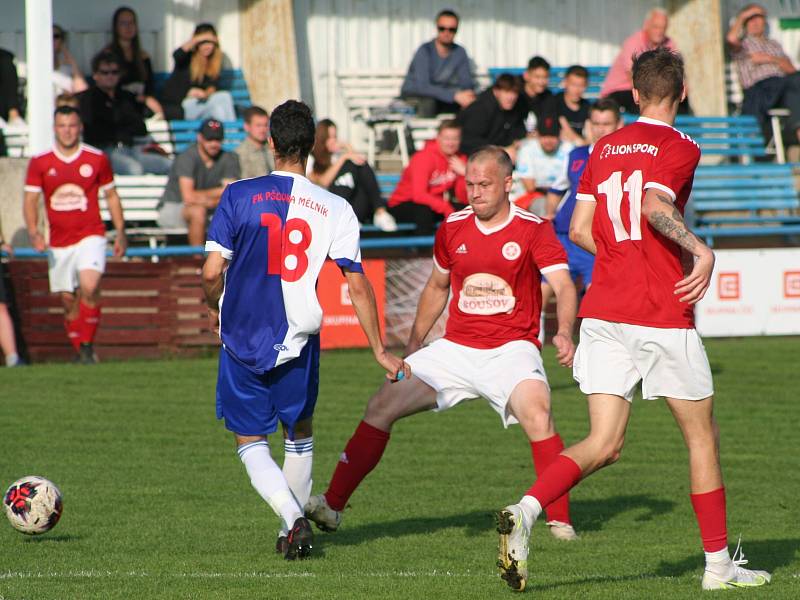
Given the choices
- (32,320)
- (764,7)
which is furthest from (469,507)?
(764,7)

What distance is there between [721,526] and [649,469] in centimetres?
395

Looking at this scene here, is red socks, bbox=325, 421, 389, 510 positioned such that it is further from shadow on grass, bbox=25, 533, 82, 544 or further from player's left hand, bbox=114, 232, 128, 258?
player's left hand, bbox=114, 232, 128, 258

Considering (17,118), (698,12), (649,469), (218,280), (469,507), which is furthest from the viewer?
(698,12)

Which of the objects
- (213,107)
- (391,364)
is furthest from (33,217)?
(391,364)

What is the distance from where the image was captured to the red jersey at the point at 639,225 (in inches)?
221

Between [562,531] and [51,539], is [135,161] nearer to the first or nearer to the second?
[51,539]

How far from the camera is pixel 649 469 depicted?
9.63 m

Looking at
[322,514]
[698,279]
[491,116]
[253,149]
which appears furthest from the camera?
[491,116]

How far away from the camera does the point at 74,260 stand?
1359cm

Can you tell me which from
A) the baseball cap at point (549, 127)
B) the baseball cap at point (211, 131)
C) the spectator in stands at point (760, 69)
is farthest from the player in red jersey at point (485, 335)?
the spectator in stands at point (760, 69)

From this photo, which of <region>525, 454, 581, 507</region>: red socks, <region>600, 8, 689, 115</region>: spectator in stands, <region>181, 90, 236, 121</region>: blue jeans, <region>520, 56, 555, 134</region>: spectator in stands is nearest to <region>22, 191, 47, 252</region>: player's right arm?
<region>181, 90, 236, 121</region>: blue jeans

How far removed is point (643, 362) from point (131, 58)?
13.1 meters

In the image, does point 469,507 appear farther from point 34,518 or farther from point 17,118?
point 17,118

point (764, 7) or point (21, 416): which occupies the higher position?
point (764, 7)
